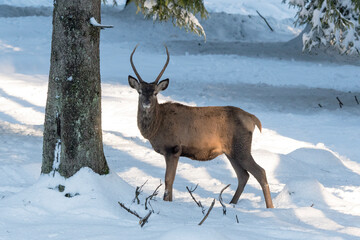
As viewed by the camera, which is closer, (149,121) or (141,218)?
(141,218)

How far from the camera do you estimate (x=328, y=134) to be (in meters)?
14.9

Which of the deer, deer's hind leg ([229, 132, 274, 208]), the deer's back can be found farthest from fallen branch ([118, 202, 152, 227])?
deer's hind leg ([229, 132, 274, 208])

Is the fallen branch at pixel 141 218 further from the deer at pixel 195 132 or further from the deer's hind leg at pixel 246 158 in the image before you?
the deer's hind leg at pixel 246 158

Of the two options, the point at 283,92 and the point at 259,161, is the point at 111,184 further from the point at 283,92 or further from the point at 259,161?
the point at 283,92

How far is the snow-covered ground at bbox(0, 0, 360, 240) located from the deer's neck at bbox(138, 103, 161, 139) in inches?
39.8

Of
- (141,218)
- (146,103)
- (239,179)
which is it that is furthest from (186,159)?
(141,218)

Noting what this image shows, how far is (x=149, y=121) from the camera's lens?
816 centimetres

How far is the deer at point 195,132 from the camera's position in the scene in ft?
26.9

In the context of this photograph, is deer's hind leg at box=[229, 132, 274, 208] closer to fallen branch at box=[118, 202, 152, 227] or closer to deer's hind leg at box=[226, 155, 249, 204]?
deer's hind leg at box=[226, 155, 249, 204]

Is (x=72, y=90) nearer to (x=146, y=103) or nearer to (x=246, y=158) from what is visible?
(x=146, y=103)

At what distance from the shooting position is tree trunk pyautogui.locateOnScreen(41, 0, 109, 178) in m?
6.89

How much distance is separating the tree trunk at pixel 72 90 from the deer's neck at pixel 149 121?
1.22m

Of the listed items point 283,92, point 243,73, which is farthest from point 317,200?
point 243,73

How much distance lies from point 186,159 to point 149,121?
3.84 metres
